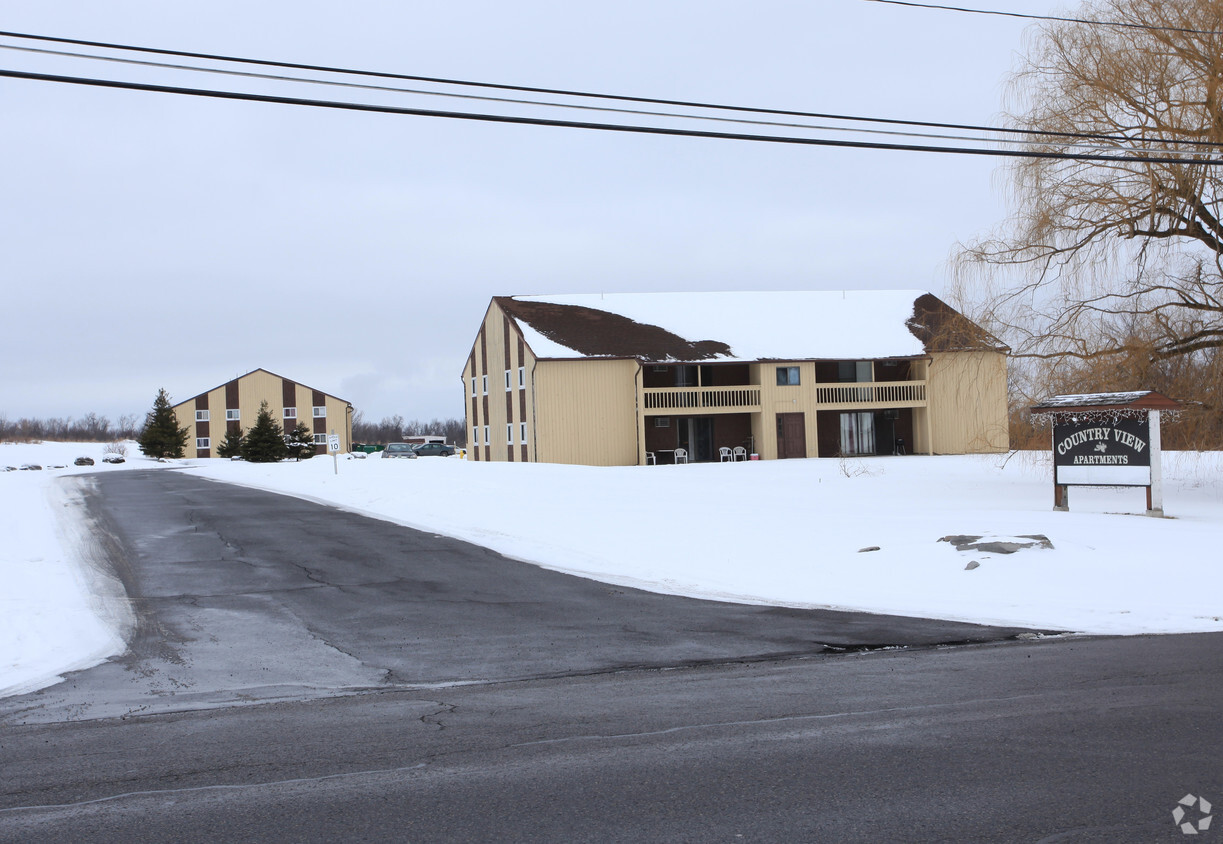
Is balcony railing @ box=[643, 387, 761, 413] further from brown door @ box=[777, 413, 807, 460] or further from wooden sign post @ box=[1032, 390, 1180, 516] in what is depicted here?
wooden sign post @ box=[1032, 390, 1180, 516]

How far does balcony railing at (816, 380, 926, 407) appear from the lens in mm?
45969

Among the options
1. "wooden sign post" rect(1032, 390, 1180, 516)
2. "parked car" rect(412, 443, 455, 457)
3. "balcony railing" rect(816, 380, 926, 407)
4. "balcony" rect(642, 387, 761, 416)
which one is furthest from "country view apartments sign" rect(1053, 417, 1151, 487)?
"parked car" rect(412, 443, 455, 457)

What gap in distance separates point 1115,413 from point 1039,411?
50.7 inches

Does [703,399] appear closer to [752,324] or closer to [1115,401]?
[752,324]

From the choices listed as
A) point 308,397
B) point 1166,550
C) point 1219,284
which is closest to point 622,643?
point 1166,550

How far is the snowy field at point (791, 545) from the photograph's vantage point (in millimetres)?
11047

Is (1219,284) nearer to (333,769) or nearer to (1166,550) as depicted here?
(1166,550)

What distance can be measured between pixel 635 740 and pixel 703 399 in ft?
129

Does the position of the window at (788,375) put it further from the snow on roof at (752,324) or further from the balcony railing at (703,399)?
the balcony railing at (703,399)

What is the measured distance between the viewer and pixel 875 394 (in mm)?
46094

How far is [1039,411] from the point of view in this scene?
1850 centimetres

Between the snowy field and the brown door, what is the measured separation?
1473 centimetres

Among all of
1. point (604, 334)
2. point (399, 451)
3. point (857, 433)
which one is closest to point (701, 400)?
point (604, 334)

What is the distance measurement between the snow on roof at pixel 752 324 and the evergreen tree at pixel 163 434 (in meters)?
44.0
